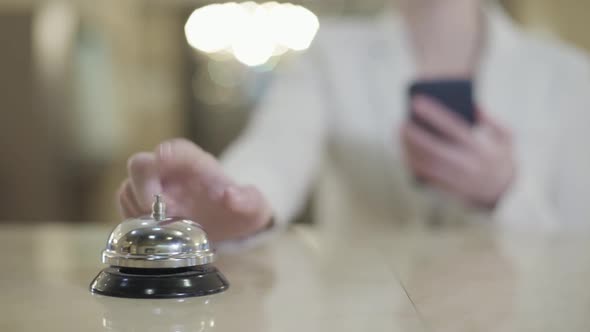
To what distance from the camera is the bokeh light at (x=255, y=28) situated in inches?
178

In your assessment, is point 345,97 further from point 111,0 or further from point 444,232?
point 111,0

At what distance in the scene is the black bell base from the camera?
51cm

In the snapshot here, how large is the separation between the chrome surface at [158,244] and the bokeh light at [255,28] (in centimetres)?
383

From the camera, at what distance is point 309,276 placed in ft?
2.20

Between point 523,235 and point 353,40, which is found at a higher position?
point 353,40

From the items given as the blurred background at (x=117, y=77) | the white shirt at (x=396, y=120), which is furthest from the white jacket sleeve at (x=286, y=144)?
the blurred background at (x=117, y=77)

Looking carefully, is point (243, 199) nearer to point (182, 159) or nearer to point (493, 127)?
point (182, 159)

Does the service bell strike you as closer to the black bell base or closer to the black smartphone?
the black bell base

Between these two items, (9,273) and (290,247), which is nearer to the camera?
(9,273)

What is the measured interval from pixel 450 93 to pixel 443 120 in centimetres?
4

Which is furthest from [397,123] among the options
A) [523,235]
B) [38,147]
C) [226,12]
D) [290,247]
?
[226,12]

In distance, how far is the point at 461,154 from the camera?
116 centimetres

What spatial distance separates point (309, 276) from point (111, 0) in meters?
4.32

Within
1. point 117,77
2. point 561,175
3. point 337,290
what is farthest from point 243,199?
point 117,77
